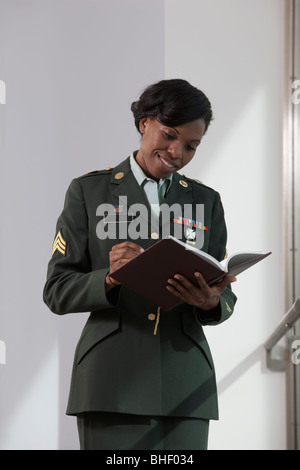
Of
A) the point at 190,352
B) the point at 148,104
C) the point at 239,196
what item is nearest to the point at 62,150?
the point at 239,196

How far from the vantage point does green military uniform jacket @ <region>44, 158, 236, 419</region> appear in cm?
194

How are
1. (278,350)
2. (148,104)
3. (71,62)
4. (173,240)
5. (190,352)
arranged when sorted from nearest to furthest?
(173,240)
(190,352)
(148,104)
(278,350)
(71,62)

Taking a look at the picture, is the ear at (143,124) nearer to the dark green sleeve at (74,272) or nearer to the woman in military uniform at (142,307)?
the woman in military uniform at (142,307)

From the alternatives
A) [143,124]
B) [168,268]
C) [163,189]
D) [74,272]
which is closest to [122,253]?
[168,268]

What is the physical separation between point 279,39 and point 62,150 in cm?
110

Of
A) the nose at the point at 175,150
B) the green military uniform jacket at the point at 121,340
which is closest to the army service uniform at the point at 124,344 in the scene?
the green military uniform jacket at the point at 121,340

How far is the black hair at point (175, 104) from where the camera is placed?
210cm

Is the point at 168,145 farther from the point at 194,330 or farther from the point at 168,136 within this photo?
the point at 194,330

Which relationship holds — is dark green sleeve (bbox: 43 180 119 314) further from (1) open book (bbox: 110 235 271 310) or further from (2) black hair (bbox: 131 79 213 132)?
(2) black hair (bbox: 131 79 213 132)

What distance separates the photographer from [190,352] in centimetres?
201

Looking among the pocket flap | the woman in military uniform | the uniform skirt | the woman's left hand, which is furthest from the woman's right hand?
the uniform skirt

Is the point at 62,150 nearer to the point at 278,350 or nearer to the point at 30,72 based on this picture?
the point at 30,72

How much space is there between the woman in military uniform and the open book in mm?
29
